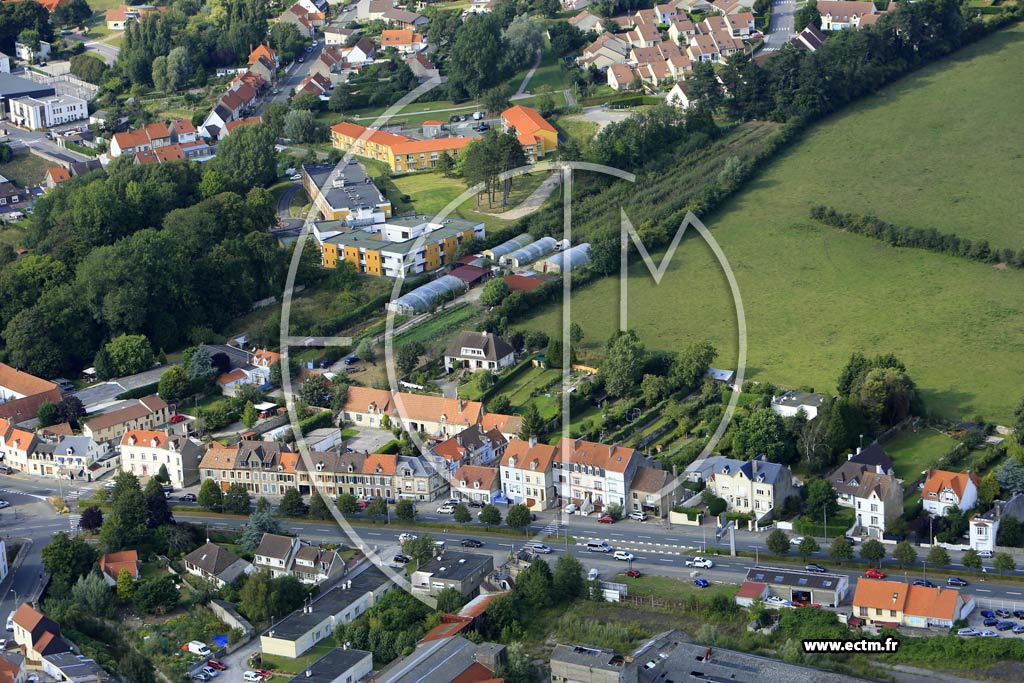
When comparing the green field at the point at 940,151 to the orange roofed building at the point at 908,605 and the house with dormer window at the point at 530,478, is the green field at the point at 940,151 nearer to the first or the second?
the house with dormer window at the point at 530,478

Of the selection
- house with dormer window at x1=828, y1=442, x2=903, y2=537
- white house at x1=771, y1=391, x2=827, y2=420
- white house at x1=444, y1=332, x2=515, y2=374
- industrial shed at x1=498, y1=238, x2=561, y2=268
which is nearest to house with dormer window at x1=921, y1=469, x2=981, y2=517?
house with dormer window at x1=828, y1=442, x2=903, y2=537

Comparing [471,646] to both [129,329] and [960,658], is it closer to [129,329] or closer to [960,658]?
[960,658]

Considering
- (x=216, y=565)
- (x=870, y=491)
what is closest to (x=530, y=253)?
(x=870, y=491)

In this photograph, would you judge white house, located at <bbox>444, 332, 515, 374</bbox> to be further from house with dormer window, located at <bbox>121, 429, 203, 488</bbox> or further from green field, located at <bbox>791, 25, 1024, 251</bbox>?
green field, located at <bbox>791, 25, 1024, 251</bbox>

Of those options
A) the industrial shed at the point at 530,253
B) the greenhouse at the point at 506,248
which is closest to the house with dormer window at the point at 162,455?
the industrial shed at the point at 530,253

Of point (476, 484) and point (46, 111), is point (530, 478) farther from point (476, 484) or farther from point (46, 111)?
point (46, 111)

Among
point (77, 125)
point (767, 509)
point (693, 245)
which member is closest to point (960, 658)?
point (767, 509)

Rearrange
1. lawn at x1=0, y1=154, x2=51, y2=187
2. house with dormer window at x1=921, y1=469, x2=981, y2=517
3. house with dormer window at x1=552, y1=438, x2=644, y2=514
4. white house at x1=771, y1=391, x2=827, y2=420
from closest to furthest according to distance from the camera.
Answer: house with dormer window at x1=921, y1=469, x2=981, y2=517, house with dormer window at x1=552, y1=438, x2=644, y2=514, white house at x1=771, y1=391, x2=827, y2=420, lawn at x1=0, y1=154, x2=51, y2=187
